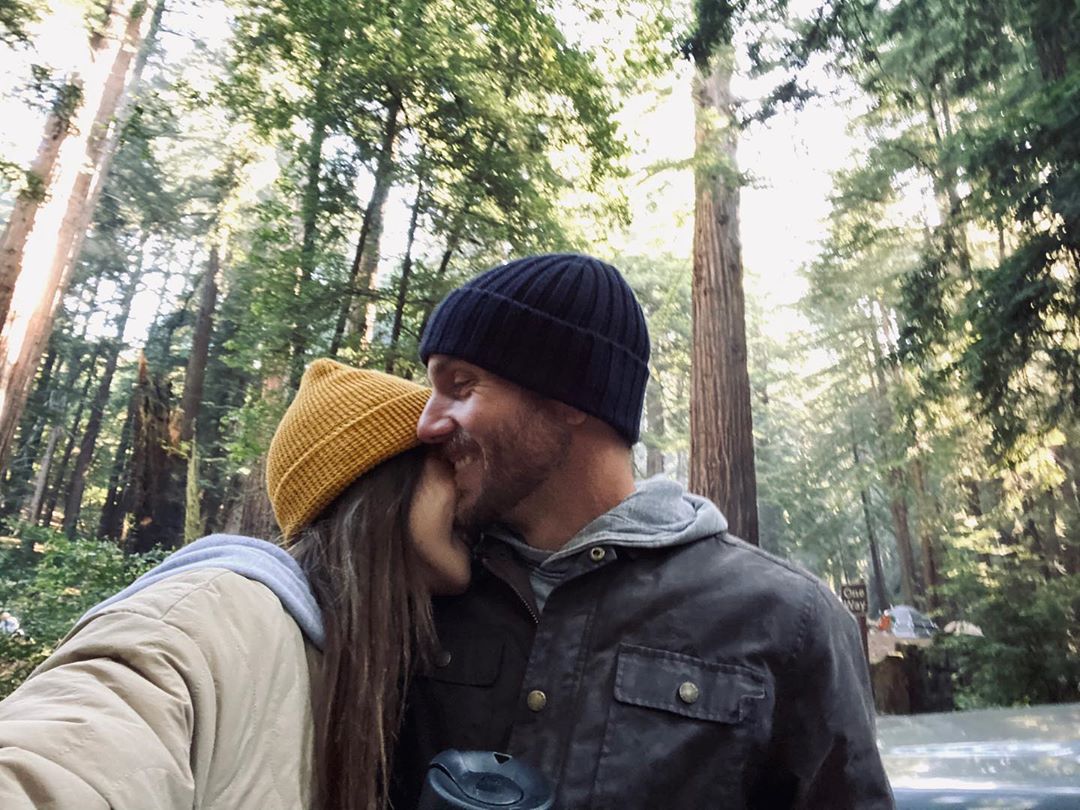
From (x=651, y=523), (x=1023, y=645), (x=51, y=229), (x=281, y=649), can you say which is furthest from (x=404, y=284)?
(x=1023, y=645)

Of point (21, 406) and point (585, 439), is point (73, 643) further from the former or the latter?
point (21, 406)

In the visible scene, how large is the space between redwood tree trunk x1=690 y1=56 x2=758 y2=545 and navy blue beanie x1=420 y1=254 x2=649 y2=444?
622 centimetres

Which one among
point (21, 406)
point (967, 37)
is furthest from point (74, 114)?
point (967, 37)

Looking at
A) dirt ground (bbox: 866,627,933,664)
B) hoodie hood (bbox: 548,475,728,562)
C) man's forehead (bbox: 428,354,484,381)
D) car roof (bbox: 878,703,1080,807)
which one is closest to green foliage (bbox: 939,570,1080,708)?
dirt ground (bbox: 866,627,933,664)

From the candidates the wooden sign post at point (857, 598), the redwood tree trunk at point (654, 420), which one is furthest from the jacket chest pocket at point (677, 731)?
the redwood tree trunk at point (654, 420)

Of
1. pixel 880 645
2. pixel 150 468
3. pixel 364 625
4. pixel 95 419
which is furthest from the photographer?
pixel 95 419

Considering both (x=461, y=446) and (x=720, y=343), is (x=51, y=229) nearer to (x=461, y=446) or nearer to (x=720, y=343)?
(x=720, y=343)

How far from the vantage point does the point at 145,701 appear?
90 cm

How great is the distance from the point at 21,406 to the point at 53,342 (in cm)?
1009

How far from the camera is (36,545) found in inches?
688

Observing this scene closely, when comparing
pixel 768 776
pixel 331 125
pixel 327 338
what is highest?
pixel 331 125

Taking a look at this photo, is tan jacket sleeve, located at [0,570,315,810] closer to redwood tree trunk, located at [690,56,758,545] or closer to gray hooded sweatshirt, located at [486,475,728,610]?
gray hooded sweatshirt, located at [486,475,728,610]

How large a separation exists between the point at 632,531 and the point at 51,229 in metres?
8.34

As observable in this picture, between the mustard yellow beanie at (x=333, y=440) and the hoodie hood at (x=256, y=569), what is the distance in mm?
244
